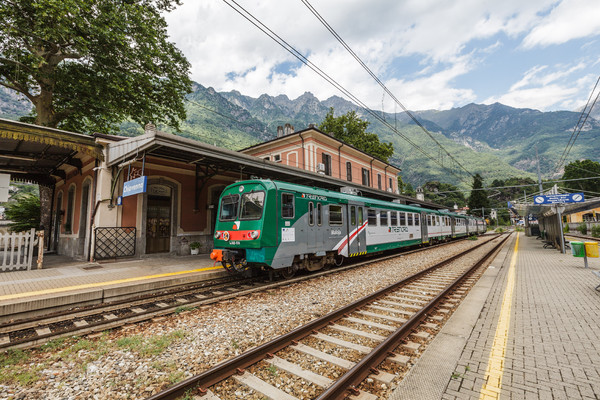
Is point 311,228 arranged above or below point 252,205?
below

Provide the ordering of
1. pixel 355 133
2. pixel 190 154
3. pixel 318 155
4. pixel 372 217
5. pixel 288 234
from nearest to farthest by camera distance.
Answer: pixel 288 234, pixel 190 154, pixel 372 217, pixel 318 155, pixel 355 133

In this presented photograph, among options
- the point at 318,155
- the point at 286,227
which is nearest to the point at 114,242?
the point at 286,227

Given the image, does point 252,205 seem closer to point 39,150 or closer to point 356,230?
point 356,230

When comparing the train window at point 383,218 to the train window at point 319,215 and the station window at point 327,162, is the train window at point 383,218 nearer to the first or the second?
the train window at point 319,215

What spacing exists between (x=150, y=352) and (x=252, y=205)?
15.1 feet

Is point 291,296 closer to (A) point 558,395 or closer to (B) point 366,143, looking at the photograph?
(A) point 558,395

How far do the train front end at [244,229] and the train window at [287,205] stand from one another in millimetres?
556

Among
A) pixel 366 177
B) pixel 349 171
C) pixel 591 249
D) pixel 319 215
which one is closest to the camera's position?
pixel 591 249

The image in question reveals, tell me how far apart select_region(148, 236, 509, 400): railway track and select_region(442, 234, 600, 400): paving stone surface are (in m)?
0.70

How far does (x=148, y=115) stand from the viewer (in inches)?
655

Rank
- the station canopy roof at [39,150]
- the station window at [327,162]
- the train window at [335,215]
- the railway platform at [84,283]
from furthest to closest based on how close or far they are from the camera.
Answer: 1. the station window at [327,162]
2. the train window at [335,215]
3. the station canopy roof at [39,150]
4. the railway platform at [84,283]

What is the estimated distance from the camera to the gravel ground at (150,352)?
3080mm

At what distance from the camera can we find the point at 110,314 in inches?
217

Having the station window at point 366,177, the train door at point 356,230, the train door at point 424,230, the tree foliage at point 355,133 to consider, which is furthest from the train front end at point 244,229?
the tree foliage at point 355,133
